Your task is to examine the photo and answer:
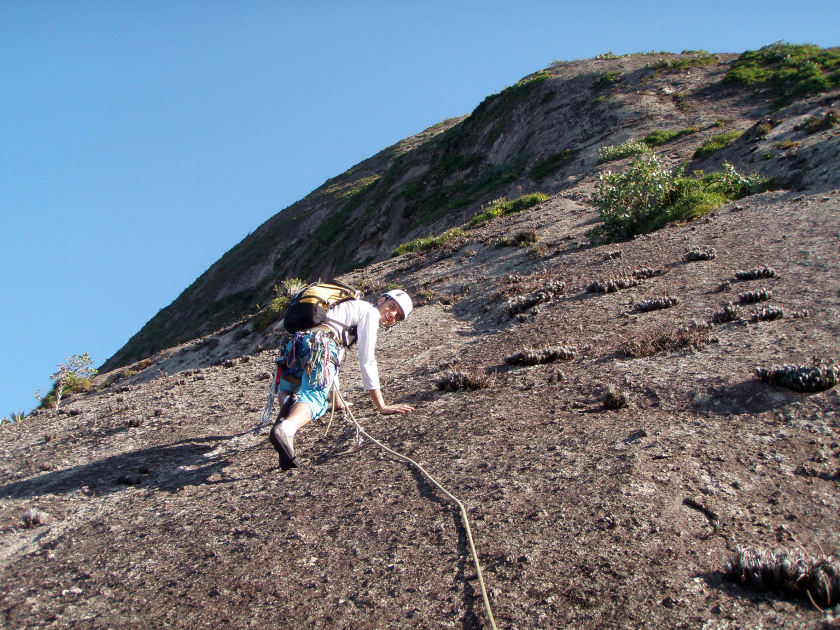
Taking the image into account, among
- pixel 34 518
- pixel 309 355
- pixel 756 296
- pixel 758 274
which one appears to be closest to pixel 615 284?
pixel 758 274

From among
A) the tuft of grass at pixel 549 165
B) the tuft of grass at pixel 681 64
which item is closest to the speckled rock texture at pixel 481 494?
the tuft of grass at pixel 549 165

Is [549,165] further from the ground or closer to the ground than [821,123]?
further from the ground

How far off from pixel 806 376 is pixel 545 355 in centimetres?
273

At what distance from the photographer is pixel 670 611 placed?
2.32 metres

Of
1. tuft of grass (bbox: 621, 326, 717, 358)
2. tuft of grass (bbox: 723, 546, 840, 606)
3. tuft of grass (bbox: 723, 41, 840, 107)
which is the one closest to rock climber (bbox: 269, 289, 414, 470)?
tuft of grass (bbox: 621, 326, 717, 358)

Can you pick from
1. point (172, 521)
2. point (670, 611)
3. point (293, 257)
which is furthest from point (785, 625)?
point (293, 257)

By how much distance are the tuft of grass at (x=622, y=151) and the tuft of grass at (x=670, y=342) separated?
16.4 meters

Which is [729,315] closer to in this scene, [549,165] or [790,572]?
[790,572]

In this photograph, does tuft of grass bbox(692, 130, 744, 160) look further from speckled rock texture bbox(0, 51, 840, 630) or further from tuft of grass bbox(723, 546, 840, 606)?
tuft of grass bbox(723, 546, 840, 606)

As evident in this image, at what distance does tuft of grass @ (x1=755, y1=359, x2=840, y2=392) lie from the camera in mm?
4039

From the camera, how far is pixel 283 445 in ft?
13.3

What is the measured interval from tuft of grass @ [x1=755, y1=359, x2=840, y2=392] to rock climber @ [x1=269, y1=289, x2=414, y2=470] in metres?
3.17

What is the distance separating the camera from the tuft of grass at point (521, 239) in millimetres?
13984

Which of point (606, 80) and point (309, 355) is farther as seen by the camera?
point (606, 80)
